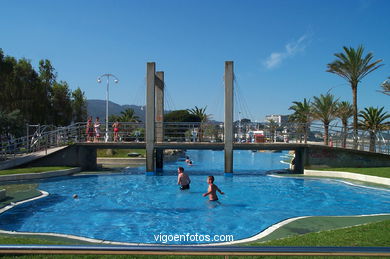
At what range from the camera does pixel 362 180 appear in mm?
18750

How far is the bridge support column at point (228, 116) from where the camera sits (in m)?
23.1

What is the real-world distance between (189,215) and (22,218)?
568 cm

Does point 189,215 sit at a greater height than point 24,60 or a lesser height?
lesser

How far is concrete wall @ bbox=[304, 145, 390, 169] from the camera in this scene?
2269cm

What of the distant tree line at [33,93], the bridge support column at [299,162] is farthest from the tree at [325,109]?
the distant tree line at [33,93]

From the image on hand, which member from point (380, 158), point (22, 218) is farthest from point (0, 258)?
point (380, 158)

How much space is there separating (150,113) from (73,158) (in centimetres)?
701

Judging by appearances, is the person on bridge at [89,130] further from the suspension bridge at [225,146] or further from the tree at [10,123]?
the tree at [10,123]

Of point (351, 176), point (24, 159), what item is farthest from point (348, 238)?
point (24, 159)

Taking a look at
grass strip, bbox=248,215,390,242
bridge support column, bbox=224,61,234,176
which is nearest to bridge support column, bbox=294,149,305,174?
bridge support column, bbox=224,61,234,176

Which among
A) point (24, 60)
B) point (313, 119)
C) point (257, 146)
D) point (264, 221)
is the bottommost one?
point (264, 221)

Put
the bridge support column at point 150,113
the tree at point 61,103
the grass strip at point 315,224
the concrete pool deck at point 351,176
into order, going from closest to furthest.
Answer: the grass strip at point 315,224, the concrete pool deck at point 351,176, the bridge support column at point 150,113, the tree at point 61,103

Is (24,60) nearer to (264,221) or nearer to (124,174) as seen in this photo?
(124,174)

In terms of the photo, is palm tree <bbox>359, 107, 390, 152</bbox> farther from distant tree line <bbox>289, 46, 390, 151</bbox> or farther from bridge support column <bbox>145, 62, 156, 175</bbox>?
bridge support column <bbox>145, 62, 156, 175</bbox>
